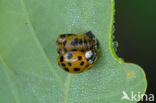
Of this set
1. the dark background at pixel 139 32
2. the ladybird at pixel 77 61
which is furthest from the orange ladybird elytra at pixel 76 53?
the dark background at pixel 139 32

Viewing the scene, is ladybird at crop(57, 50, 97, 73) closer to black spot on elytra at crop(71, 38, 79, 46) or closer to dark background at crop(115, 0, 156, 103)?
black spot on elytra at crop(71, 38, 79, 46)

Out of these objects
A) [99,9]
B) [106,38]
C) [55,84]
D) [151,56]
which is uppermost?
[99,9]

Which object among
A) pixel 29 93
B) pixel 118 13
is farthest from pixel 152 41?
pixel 29 93

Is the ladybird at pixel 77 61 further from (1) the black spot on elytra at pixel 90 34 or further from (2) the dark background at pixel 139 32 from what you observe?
(2) the dark background at pixel 139 32

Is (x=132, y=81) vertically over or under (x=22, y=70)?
under

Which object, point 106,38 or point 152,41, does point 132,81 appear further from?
point 152,41

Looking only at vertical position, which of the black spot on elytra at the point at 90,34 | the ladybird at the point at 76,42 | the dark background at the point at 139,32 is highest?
the black spot on elytra at the point at 90,34

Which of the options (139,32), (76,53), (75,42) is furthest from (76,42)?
(139,32)
